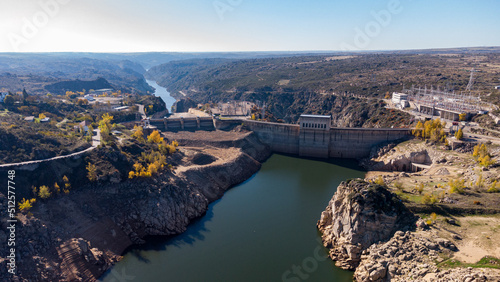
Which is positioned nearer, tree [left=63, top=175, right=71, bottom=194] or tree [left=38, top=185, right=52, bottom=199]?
tree [left=38, top=185, right=52, bottom=199]

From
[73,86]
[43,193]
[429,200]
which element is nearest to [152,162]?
[43,193]

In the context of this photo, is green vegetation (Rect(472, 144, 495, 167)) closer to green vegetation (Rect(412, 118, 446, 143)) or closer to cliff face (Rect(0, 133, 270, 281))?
green vegetation (Rect(412, 118, 446, 143))

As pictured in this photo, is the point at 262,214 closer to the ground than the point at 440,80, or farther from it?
closer to the ground

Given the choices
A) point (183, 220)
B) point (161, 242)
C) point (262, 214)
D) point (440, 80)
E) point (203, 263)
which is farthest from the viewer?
point (440, 80)

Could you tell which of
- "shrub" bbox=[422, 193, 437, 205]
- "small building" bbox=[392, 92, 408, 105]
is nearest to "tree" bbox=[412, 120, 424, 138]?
"small building" bbox=[392, 92, 408, 105]

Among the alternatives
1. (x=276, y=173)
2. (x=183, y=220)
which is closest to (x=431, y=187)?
(x=276, y=173)

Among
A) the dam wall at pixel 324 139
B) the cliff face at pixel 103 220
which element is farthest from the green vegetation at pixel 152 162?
the dam wall at pixel 324 139

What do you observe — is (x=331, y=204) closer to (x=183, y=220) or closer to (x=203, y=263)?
(x=203, y=263)
